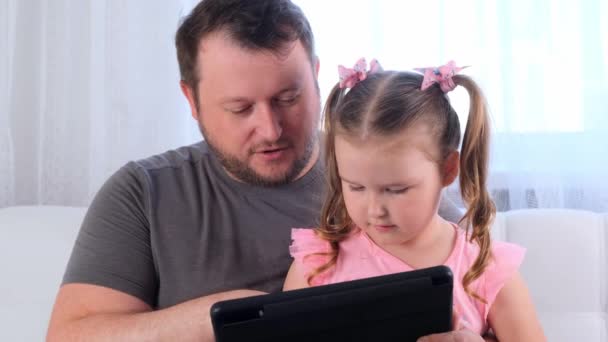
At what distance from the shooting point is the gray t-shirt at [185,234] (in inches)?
50.1

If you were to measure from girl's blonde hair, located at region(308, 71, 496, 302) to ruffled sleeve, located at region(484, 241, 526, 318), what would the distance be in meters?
0.02

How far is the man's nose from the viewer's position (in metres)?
1.29

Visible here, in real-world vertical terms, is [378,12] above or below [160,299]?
above

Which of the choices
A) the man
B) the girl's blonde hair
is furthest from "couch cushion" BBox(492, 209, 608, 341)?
the man

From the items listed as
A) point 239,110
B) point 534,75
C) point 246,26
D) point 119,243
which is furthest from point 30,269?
point 534,75

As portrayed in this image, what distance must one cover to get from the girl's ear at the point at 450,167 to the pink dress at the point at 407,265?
0.36 ft

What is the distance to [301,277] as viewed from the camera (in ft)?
3.86

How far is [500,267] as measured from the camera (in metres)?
1.11

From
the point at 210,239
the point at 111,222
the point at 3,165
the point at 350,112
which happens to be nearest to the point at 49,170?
the point at 3,165

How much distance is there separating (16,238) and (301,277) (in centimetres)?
82

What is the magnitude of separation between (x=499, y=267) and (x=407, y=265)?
15 centimetres

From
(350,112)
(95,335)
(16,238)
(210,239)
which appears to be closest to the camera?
(350,112)

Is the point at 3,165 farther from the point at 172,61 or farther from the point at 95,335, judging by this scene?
the point at 95,335

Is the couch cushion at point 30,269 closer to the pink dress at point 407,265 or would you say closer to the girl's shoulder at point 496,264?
the pink dress at point 407,265
